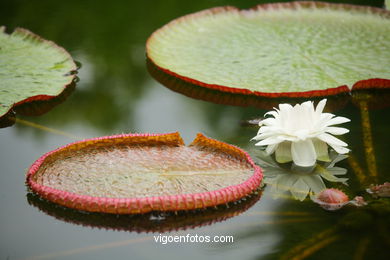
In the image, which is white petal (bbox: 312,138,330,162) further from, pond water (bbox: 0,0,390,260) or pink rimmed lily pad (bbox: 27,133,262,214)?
pink rimmed lily pad (bbox: 27,133,262,214)

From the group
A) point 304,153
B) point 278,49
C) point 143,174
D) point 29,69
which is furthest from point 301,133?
point 29,69

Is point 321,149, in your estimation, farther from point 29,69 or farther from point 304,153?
point 29,69

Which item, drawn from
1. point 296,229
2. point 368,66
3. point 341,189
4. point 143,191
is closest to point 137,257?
point 143,191

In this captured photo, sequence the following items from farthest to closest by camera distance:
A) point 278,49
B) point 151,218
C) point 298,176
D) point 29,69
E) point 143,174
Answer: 1. point 278,49
2. point 29,69
3. point 298,176
4. point 143,174
5. point 151,218

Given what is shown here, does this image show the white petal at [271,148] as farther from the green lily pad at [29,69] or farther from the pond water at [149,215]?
the green lily pad at [29,69]

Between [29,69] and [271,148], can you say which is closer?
[271,148]

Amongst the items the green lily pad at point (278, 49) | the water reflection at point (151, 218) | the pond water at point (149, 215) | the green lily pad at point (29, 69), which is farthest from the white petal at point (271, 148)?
the green lily pad at point (29, 69)
